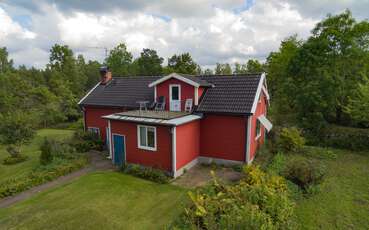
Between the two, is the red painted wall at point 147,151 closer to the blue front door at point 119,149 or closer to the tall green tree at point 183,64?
the blue front door at point 119,149

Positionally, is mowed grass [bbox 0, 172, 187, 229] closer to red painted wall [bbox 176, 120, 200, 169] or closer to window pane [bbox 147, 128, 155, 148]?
red painted wall [bbox 176, 120, 200, 169]

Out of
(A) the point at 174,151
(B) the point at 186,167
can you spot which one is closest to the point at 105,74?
(A) the point at 174,151

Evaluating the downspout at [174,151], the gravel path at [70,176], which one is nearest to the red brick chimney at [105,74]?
the gravel path at [70,176]

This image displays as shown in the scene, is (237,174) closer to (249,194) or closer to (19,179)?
(249,194)

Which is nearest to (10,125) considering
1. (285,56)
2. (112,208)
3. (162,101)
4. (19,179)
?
(19,179)

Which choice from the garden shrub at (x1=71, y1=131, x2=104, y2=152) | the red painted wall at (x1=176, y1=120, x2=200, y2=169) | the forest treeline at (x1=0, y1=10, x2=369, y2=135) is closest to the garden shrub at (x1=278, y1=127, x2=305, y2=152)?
the forest treeline at (x1=0, y1=10, x2=369, y2=135)
